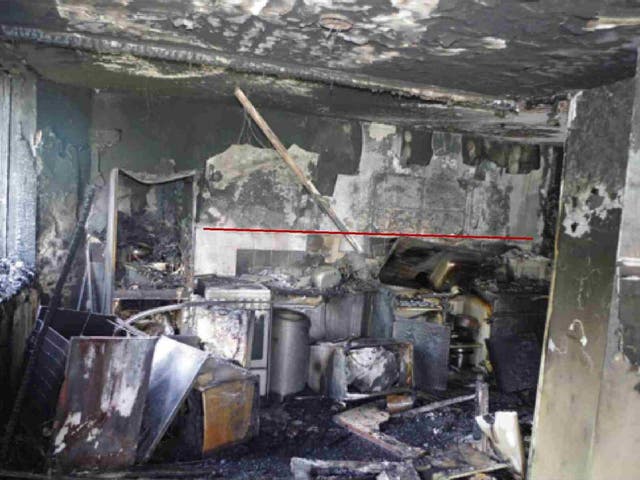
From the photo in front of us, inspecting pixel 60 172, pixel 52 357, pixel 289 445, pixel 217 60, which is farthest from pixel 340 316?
pixel 217 60

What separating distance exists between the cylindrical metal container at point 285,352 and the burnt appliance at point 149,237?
100 cm

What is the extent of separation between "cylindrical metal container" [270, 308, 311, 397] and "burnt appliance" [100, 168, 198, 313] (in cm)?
100

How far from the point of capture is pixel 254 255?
5750 mm

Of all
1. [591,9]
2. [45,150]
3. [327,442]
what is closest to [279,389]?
[327,442]

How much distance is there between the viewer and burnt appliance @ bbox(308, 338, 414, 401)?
506 cm

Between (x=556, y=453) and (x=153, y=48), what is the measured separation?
3.33 m

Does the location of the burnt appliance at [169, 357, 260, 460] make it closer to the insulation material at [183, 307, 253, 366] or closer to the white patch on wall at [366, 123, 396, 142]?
the insulation material at [183, 307, 253, 366]

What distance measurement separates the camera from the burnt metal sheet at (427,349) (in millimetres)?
5645

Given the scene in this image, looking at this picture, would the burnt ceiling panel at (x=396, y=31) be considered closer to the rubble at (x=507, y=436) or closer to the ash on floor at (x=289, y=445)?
the rubble at (x=507, y=436)

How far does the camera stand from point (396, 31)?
252 centimetres

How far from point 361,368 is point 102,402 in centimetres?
254

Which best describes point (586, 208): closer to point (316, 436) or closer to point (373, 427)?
point (373, 427)

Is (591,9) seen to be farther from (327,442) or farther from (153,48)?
(327,442)

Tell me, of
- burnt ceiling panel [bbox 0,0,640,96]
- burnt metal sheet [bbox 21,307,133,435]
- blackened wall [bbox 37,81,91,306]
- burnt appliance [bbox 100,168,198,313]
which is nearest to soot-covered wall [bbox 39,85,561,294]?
blackened wall [bbox 37,81,91,306]
